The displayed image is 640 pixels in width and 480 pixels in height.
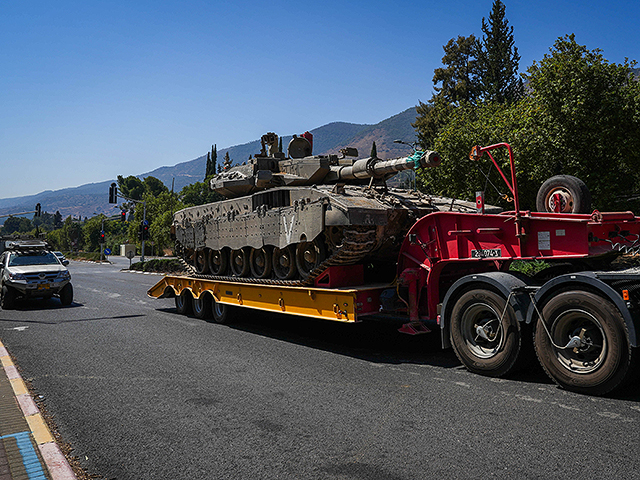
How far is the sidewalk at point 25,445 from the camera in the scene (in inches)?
155

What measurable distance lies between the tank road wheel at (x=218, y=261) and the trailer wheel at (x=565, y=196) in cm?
757

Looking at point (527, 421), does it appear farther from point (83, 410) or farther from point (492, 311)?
point (83, 410)

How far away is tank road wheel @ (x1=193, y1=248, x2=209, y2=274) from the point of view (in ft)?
43.7

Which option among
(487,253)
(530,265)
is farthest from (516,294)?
(530,265)

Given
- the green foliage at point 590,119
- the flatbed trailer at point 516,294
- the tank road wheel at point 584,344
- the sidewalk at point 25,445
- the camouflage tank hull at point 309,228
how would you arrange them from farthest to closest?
the green foliage at point 590,119 → the camouflage tank hull at point 309,228 → the flatbed trailer at point 516,294 → the tank road wheel at point 584,344 → the sidewalk at point 25,445

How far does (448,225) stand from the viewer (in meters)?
7.57

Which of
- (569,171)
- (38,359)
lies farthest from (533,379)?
(569,171)

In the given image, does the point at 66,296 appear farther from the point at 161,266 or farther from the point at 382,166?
the point at 161,266

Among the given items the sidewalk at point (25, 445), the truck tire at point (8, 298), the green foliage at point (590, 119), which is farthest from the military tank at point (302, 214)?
the green foliage at point (590, 119)

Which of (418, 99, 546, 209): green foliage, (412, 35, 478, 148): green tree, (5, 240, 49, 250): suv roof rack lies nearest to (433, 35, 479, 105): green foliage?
(412, 35, 478, 148): green tree

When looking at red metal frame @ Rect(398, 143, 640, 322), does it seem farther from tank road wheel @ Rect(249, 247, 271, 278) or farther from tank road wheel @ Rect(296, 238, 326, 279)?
tank road wheel @ Rect(249, 247, 271, 278)

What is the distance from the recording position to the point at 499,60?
44656 millimetres

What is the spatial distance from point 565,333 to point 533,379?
872 millimetres

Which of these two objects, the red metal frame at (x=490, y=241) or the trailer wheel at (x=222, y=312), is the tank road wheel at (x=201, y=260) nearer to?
the trailer wheel at (x=222, y=312)
